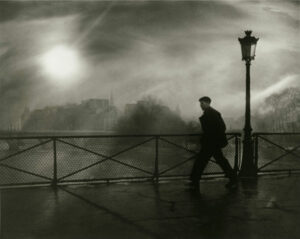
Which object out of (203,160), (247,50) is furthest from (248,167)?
(247,50)

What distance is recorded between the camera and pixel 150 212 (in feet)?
17.9

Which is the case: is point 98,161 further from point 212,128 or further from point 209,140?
point 212,128

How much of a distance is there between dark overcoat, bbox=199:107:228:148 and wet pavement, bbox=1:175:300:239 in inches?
35.3

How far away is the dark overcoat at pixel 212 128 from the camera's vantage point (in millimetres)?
7199

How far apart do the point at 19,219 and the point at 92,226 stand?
106 cm

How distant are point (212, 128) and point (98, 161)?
102 inches

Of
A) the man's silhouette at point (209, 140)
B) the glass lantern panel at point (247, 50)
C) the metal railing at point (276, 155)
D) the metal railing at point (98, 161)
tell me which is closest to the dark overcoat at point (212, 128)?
the man's silhouette at point (209, 140)

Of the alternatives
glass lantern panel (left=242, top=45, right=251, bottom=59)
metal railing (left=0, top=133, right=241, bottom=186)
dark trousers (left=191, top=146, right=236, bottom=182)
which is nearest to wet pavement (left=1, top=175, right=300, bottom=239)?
dark trousers (left=191, top=146, right=236, bottom=182)

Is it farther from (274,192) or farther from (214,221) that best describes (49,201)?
(274,192)

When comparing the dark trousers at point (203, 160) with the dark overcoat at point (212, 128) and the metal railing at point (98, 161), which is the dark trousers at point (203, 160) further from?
the metal railing at point (98, 161)

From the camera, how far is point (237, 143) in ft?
28.6

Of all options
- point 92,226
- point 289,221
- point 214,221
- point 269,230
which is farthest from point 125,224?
point 289,221

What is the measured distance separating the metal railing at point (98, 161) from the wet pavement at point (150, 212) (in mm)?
532

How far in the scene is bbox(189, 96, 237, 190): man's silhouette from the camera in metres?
7.21
